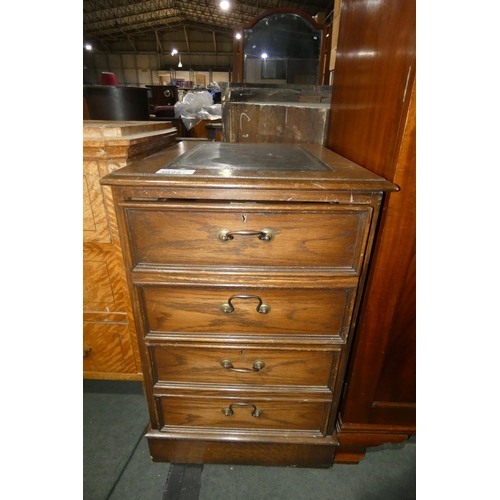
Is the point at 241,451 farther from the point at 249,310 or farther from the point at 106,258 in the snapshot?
the point at 106,258

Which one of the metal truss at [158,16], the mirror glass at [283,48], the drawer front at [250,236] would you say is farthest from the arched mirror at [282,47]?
the metal truss at [158,16]

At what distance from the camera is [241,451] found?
3.01 feet

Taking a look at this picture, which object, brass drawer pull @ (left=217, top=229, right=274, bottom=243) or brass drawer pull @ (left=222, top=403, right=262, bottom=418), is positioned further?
brass drawer pull @ (left=222, top=403, right=262, bottom=418)

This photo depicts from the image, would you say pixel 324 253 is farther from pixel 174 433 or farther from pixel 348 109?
pixel 174 433

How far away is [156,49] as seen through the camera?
14.1 meters

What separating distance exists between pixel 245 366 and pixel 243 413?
19 centimetres

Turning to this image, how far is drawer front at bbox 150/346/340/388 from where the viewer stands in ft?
2.59

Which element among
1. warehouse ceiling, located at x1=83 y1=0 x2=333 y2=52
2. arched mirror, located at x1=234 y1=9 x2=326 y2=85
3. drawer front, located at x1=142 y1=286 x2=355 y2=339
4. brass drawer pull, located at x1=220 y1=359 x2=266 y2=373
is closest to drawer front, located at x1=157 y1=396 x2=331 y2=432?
brass drawer pull, located at x1=220 y1=359 x2=266 y2=373

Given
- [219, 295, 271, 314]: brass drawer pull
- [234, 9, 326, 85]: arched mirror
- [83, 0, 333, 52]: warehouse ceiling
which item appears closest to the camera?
[219, 295, 271, 314]: brass drawer pull

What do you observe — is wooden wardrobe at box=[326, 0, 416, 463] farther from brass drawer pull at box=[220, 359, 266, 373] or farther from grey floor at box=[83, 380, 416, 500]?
brass drawer pull at box=[220, 359, 266, 373]

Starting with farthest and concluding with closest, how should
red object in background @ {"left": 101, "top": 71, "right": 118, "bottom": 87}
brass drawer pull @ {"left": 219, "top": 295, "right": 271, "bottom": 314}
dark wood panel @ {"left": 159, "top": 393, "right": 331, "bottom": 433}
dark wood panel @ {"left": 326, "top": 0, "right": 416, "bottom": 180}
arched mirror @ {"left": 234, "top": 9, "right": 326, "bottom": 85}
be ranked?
arched mirror @ {"left": 234, "top": 9, "right": 326, "bottom": 85} < red object in background @ {"left": 101, "top": 71, "right": 118, "bottom": 87} < dark wood panel @ {"left": 159, "top": 393, "right": 331, "bottom": 433} < brass drawer pull @ {"left": 219, "top": 295, "right": 271, "bottom": 314} < dark wood panel @ {"left": 326, "top": 0, "right": 416, "bottom": 180}

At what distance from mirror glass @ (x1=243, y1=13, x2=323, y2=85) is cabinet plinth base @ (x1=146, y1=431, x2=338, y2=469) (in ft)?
10.3

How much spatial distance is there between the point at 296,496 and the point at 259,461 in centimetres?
15

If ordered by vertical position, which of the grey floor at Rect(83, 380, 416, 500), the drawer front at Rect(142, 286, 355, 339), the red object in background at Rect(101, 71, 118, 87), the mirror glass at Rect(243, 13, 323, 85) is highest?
the mirror glass at Rect(243, 13, 323, 85)
